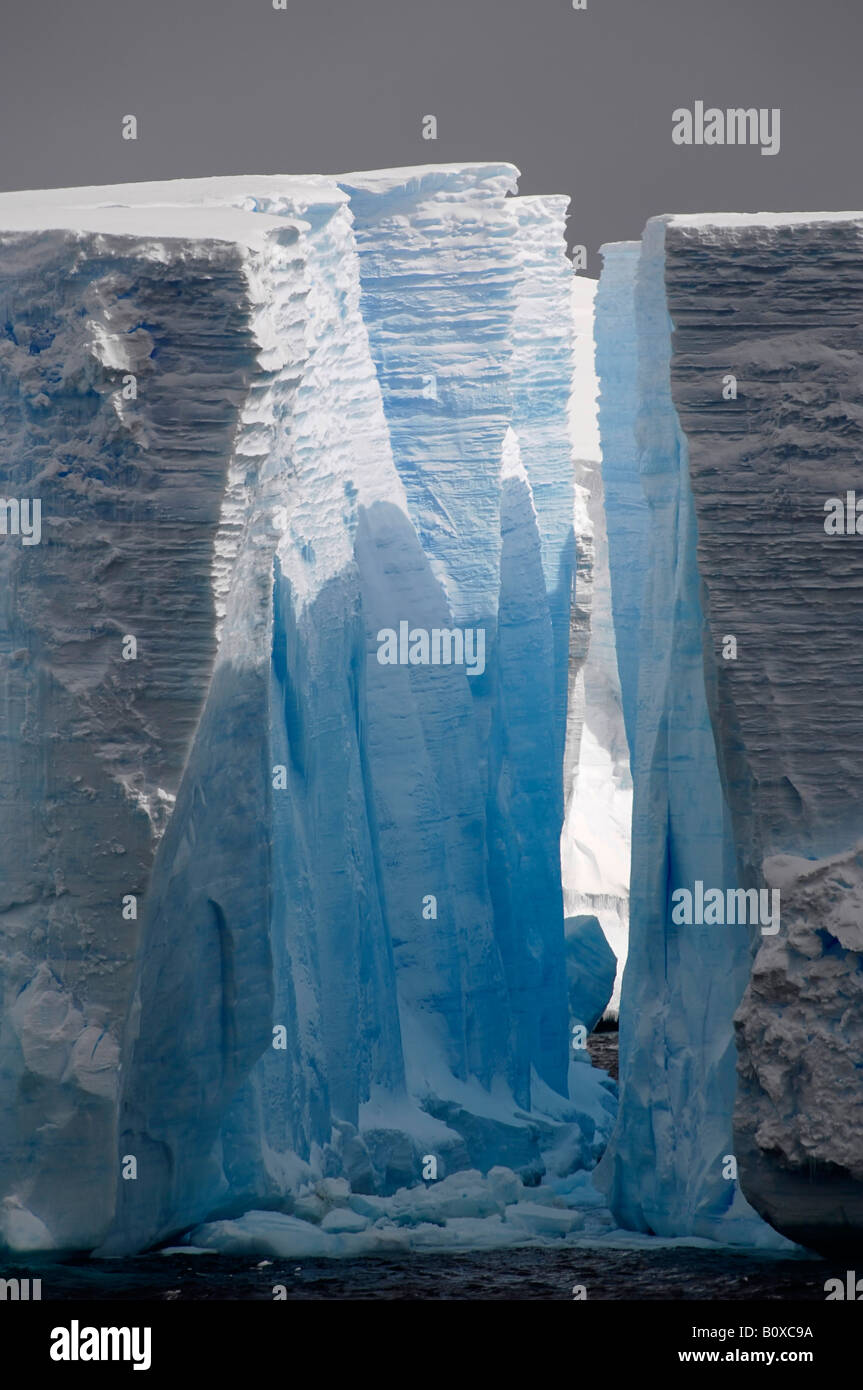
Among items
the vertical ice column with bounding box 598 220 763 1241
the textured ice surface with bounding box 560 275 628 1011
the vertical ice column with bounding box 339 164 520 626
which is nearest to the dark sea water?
the vertical ice column with bounding box 598 220 763 1241

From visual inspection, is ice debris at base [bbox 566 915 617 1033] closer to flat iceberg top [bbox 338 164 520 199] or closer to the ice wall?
the ice wall

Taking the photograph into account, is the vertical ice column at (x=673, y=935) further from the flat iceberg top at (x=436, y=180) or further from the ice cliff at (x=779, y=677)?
the flat iceberg top at (x=436, y=180)

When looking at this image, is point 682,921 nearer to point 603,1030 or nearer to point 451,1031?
point 451,1031

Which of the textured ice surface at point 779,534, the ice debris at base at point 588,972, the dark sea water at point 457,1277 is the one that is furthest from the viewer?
the ice debris at base at point 588,972

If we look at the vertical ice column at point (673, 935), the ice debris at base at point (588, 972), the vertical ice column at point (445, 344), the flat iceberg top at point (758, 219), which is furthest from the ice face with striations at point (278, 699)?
the flat iceberg top at point (758, 219)

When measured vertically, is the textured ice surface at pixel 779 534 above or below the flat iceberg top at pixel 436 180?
below
